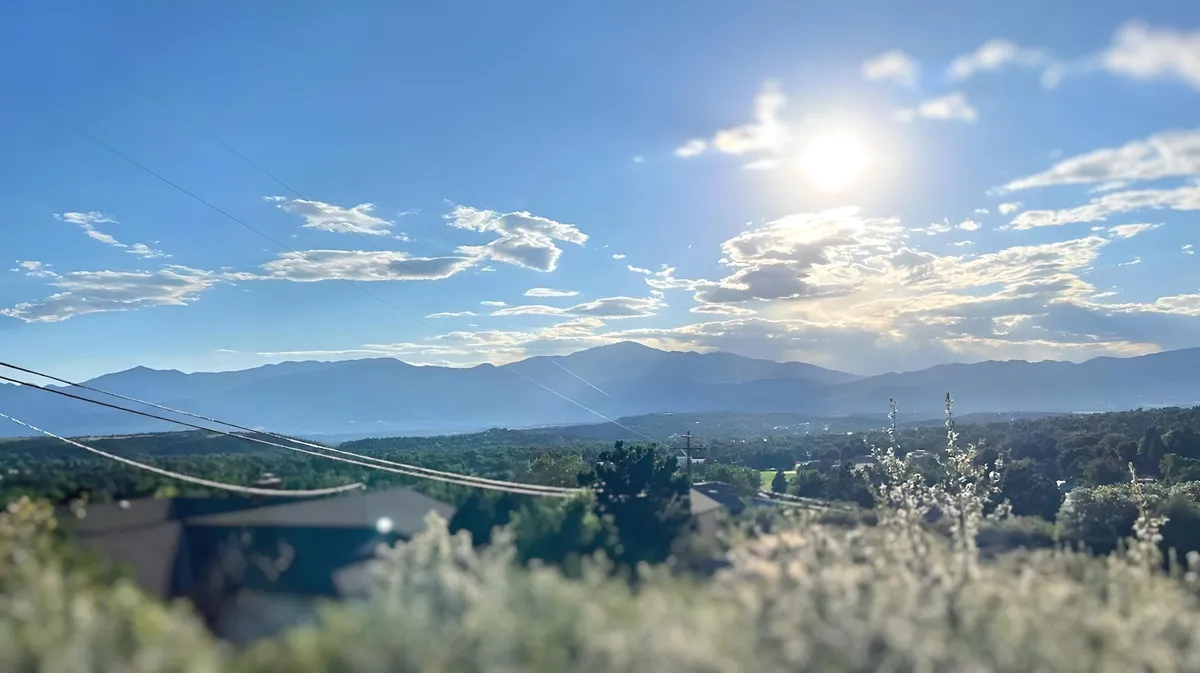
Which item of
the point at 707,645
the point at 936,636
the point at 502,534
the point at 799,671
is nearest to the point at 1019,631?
the point at 936,636

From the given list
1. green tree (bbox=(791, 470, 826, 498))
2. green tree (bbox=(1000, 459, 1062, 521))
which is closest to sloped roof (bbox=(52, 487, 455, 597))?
green tree (bbox=(791, 470, 826, 498))

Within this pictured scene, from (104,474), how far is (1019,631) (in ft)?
54.9

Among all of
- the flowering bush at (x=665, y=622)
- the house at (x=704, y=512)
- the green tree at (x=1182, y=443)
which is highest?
the green tree at (x=1182, y=443)

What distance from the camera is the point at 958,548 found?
537 inches

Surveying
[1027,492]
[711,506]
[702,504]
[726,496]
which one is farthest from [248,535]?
[1027,492]

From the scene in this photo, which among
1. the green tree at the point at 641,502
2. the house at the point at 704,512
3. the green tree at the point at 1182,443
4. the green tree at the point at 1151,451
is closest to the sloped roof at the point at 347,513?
the green tree at the point at 641,502

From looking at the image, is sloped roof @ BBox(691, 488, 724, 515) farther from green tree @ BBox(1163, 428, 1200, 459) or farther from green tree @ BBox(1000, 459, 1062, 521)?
green tree @ BBox(1163, 428, 1200, 459)

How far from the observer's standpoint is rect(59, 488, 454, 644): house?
432 inches

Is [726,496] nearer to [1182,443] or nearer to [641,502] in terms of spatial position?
[641,502]

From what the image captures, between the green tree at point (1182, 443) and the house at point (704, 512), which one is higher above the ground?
the green tree at point (1182, 443)

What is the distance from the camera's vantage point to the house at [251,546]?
10969 millimetres

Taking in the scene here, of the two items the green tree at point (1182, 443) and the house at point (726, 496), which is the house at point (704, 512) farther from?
the green tree at point (1182, 443)

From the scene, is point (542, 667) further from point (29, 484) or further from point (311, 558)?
point (29, 484)

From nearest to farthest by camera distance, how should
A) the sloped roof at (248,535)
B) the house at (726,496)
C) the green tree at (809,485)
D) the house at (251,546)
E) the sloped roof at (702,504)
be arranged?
the house at (251,546), the sloped roof at (248,535), the sloped roof at (702,504), the house at (726,496), the green tree at (809,485)
